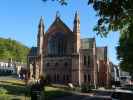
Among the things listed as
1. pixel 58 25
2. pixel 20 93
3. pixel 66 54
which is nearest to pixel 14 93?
pixel 20 93

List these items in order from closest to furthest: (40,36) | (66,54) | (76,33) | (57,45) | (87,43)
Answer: (76,33) → (66,54) → (57,45) → (87,43) → (40,36)

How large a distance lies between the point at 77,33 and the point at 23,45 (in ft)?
367

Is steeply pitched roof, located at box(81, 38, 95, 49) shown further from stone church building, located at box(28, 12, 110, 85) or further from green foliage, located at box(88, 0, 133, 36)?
green foliage, located at box(88, 0, 133, 36)

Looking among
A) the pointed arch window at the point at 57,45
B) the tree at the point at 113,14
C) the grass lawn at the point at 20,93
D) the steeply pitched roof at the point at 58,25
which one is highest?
the steeply pitched roof at the point at 58,25

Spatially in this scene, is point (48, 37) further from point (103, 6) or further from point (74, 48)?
point (103, 6)

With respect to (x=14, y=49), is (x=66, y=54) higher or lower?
lower

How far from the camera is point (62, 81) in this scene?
87.4m

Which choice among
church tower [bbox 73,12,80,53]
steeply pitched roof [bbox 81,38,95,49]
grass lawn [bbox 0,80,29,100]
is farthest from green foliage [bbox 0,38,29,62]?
grass lawn [bbox 0,80,29,100]

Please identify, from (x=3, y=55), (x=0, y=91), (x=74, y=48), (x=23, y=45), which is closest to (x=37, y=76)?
(x=0, y=91)

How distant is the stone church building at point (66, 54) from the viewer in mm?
86188

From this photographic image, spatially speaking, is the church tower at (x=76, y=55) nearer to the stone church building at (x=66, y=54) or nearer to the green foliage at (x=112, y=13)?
the stone church building at (x=66, y=54)

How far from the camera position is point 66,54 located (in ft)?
288

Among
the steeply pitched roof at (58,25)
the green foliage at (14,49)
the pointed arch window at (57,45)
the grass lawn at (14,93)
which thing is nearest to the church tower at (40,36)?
the steeply pitched roof at (58,25)

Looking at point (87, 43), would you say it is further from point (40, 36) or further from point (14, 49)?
point (14, 49)
